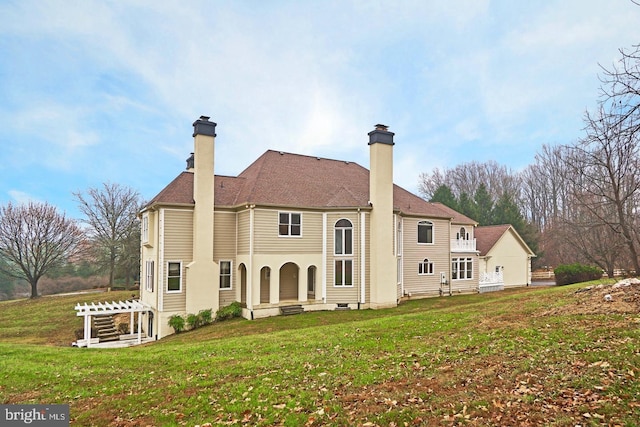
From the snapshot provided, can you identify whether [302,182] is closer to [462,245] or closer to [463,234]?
[462,245]

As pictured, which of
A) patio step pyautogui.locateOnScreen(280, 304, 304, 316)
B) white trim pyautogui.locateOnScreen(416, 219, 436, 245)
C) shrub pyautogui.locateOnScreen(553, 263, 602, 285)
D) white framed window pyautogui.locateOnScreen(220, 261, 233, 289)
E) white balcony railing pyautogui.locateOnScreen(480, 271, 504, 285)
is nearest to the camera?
patio step pyautogui.locateOnScreen(280, 304, 304, 316)

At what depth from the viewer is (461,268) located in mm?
26922

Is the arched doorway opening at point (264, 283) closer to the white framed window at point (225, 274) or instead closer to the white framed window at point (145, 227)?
the white framed window at point (225, 274)

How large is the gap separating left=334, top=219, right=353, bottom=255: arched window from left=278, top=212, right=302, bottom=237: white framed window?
2.14 metres

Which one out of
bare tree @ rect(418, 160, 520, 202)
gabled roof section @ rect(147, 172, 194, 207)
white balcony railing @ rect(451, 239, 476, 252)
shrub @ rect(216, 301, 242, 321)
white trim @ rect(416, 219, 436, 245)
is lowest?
shrub @ rect(216, 301, 242, 321)

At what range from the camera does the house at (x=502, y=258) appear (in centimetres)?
2956

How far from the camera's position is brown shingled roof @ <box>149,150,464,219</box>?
19484 mm

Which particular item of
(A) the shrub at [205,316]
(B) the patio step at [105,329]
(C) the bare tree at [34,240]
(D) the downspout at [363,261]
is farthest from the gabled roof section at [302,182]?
(C) the bare tree at [34,240]

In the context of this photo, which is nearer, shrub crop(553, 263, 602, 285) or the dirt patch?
the dirt patch

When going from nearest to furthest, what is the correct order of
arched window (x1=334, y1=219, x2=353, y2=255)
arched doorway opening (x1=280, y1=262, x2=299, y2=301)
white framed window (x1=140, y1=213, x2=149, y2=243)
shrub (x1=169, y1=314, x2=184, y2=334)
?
1. shrub (x1=169, y1=314, x2=184, y2=334)
2. arched window (x1=334, y1=219, x2=353, y2=255)
3. white framed window (x1=140, y1=213, x2=149, y2=243)
4. arched doorway opening (x1=280, y1=262, x2=299, y2=301)

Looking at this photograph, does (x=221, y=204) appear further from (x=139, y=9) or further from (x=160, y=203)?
(x=139, y=9)

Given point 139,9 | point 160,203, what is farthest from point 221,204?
point 139,9

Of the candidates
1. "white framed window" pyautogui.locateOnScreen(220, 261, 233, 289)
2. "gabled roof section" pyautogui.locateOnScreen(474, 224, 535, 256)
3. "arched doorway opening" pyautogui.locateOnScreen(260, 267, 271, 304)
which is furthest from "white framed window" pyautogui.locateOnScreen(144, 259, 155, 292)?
"gabled roof section" pyautogui.locateOnScreen(474, 224, 535, 256)

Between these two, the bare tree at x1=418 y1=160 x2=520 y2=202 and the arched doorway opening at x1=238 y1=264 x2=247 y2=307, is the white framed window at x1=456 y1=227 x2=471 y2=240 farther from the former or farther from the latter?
the bare tree at x1=418 y1=160 x2=520 y2=202
